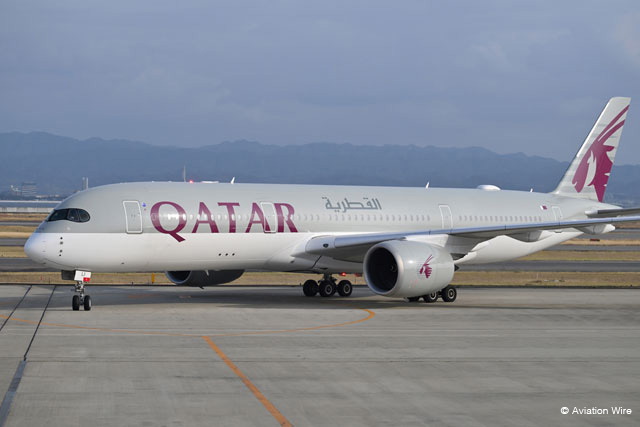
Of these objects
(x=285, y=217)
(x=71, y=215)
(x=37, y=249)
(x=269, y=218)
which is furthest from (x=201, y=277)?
(x=37, y=249)

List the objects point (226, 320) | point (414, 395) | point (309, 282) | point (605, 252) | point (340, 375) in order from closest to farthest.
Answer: point (414, 395)
point (340, 375)
point (226, 320)
point (309, 282)
point (605, 252)

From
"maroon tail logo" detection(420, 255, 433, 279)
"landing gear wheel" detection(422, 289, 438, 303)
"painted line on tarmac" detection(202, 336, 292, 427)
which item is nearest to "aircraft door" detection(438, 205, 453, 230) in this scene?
"landing gear wheel" detection(422, 289, 438, 303)

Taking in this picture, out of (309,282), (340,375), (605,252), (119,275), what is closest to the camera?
(340,375)

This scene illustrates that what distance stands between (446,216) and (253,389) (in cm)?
1989

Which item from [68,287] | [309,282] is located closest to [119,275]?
[68,287]

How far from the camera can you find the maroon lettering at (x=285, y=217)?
2859 cm

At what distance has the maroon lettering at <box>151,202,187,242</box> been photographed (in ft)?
85.4

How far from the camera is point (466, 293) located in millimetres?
33406

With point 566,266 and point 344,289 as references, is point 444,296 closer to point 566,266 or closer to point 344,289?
point 344,289

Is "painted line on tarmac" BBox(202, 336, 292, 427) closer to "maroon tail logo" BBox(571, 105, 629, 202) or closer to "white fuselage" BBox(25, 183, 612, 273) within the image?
"white fuselage" BBox(25, 183, 612, 273)

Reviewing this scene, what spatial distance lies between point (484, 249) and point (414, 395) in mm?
19774

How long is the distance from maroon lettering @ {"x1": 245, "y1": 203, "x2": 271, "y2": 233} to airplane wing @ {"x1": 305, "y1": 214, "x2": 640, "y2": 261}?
1.78 metres

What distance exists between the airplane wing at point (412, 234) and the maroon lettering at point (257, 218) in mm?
1783

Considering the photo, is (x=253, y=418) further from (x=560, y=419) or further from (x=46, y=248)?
(x=46, y=248)
